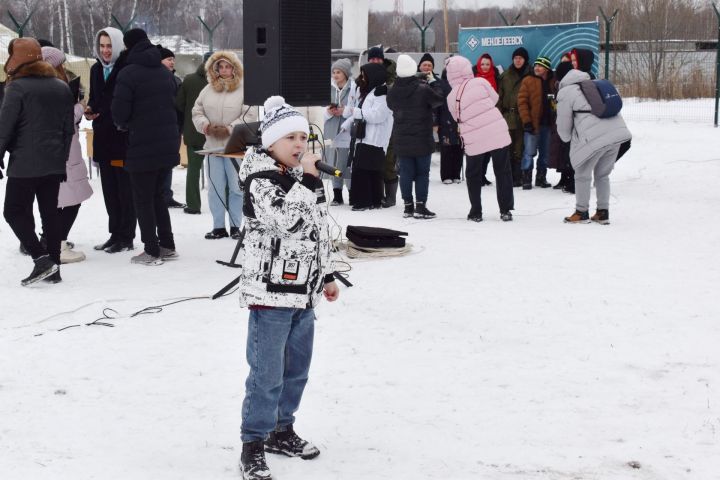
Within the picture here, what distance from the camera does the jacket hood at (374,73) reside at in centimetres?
955

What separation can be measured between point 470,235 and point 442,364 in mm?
3604

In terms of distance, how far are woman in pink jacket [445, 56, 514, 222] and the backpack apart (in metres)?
0.79

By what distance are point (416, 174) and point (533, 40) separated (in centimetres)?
454

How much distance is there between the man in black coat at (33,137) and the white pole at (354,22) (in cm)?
865

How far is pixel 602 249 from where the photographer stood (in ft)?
25.6

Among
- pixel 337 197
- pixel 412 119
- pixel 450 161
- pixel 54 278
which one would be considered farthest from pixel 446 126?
pixel 54 278

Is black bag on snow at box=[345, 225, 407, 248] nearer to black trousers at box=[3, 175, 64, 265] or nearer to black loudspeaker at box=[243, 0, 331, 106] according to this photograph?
black loudspeaker at box=[243, 0, 331, 106]

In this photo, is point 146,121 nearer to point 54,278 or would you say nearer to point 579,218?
point 54,278

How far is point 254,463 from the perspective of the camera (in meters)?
3.55

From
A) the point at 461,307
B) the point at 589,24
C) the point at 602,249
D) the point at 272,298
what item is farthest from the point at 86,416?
the point at 589,24

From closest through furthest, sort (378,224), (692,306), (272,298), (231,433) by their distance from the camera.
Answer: (272,298) < (231,433) < (692,306) < (378,224)

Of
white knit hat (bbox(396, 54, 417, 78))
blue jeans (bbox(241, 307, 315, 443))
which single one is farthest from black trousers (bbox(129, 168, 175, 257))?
blue jeans (bbox(241, 307, 315, 443))

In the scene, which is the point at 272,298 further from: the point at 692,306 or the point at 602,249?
the point at 602,249

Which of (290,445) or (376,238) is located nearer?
(290,445)
